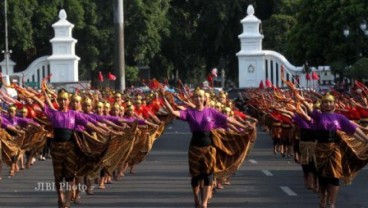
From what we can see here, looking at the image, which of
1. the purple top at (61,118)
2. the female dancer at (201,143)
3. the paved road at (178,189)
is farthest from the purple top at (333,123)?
the purple top at (61,118)

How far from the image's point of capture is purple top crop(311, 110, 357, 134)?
601 inches

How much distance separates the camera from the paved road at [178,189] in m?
17.1

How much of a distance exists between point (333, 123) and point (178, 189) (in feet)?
15.2

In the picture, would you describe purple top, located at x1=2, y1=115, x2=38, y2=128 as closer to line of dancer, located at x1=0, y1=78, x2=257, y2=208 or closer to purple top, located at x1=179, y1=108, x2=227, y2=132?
line of dancer, located at x1=0, y1=78, x2=257, y2=208

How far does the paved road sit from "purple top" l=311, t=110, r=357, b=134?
1624 millimetres

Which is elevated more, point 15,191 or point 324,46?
point 324,46

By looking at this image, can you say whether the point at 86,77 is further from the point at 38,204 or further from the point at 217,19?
the point at 38,204

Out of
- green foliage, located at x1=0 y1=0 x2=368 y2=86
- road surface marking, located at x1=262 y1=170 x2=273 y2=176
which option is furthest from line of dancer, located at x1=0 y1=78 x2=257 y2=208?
green foliage, located at x1=0 y1=0 x2=368 y2=86

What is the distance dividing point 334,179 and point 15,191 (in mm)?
6182

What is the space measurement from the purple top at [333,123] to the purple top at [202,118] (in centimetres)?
132

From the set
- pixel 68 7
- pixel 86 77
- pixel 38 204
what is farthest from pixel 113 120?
pixel 86 77

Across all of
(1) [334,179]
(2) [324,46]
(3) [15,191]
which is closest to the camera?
(1) [334,179]

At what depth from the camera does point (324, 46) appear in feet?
168

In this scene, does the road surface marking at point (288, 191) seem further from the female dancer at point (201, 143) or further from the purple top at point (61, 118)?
the purple top at point (61, 118)
